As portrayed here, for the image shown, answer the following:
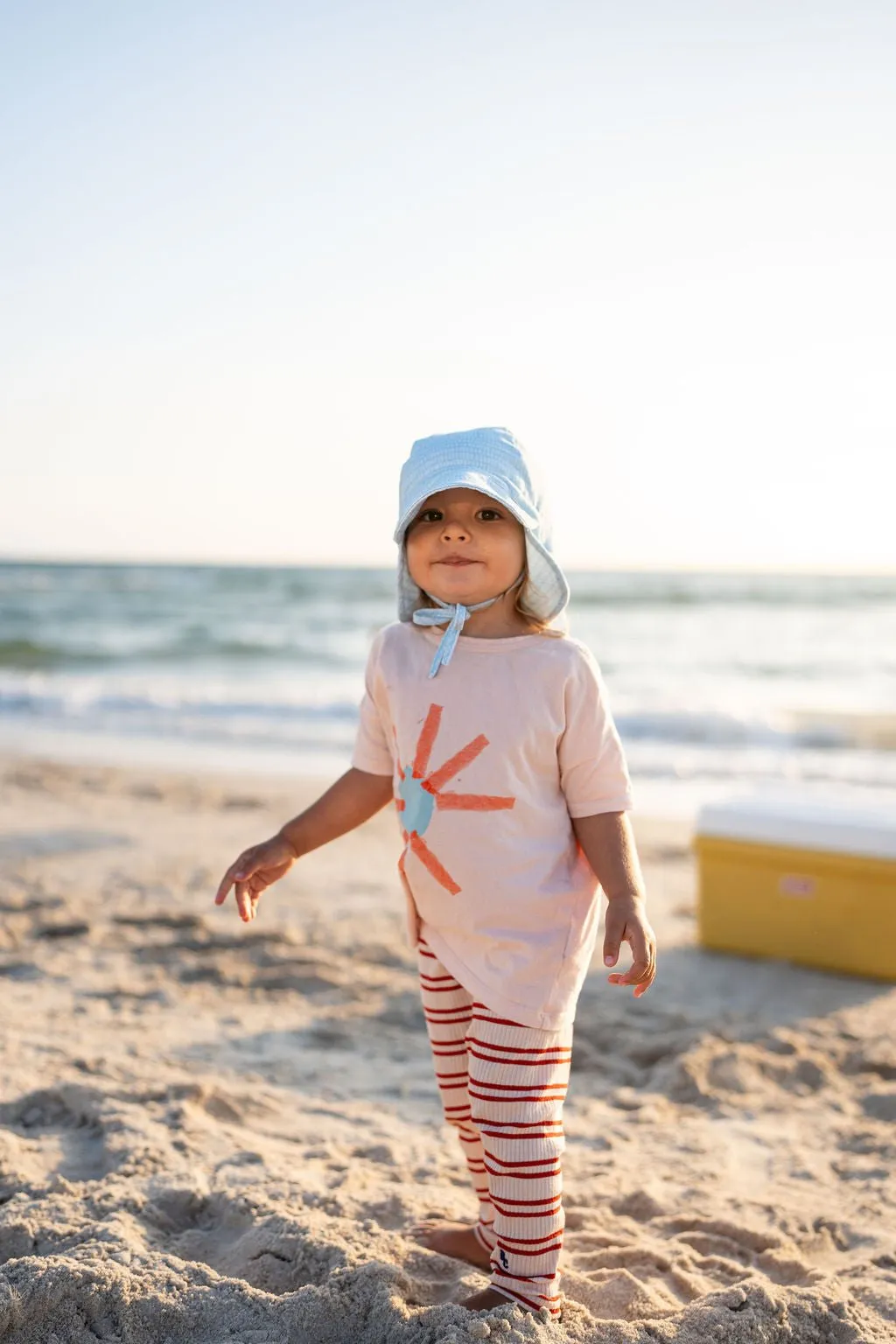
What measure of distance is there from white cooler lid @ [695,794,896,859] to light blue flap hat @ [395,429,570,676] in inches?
87.3

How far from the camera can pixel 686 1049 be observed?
3.50m

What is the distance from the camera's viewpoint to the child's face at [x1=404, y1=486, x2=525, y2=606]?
2094 millimetres

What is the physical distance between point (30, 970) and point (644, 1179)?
2249 millimetres

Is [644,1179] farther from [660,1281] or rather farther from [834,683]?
[834,683]

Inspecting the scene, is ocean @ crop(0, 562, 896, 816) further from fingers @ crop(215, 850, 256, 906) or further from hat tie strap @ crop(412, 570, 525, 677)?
fingers @ crop(215, 850, 256, 906)

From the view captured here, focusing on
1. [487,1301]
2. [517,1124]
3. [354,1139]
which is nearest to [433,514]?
[517,1124]

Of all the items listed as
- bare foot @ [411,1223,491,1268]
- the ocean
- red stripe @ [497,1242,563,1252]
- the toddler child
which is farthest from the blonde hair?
the ocean

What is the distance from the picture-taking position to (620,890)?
1993 mm

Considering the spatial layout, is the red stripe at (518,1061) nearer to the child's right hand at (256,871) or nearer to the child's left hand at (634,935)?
the child's left hand at (634,935)

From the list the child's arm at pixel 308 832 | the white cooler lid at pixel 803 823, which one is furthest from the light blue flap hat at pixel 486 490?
the white cooler lid at pixel 803 823

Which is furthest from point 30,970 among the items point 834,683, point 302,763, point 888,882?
point 834,683

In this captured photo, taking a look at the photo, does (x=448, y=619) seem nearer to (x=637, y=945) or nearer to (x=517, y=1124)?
(x=637, y=945)

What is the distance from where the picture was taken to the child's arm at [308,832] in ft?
7.27

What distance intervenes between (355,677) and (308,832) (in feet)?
44.9
